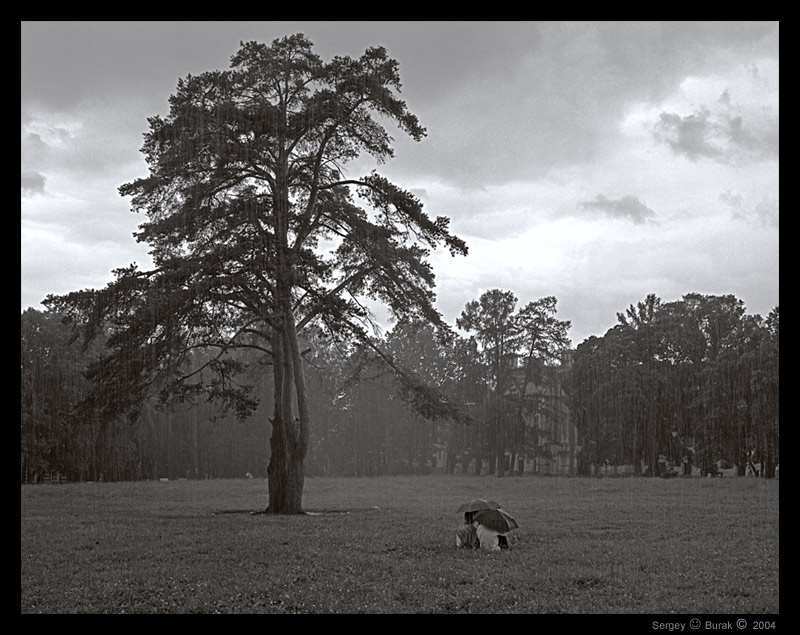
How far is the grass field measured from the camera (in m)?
12.0

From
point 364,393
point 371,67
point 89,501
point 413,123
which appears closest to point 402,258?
point 413,123

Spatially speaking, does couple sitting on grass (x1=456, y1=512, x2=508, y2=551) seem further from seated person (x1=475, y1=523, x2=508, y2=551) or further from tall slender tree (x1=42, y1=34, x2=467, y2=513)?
tall slender tree (x1=42, y1=34, x2=467, y2=513)

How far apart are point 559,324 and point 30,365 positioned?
4447 centimetres

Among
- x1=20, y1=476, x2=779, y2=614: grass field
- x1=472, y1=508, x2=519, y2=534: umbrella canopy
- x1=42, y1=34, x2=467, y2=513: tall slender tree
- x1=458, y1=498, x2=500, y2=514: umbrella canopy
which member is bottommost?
x1=20, y1=476, x2=779, y2=614: grass field

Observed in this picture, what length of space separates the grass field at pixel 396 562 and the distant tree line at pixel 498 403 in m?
24.7

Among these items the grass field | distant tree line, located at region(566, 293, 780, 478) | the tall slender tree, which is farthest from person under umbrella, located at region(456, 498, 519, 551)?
distant tree line, located at region(566, 293, 780, 478)

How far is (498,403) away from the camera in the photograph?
75250mm

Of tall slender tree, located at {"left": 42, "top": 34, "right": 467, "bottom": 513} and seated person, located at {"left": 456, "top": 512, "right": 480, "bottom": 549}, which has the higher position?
tall slender tree, located at {"left": 42, "top": 34, "right": 467, "bottom": 513}

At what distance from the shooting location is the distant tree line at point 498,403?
59656 mm

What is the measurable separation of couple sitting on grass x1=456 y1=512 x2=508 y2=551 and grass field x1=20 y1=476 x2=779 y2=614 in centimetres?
32

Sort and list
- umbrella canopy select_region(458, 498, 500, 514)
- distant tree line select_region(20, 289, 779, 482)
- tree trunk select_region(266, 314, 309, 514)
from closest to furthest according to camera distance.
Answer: umbrella canopy select_region(458, 498, 500, 514) → tree trunk select_region(266, 314, 309, 514) → distant tree line select_region(20, 289, 779, 482)

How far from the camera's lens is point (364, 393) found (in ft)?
285

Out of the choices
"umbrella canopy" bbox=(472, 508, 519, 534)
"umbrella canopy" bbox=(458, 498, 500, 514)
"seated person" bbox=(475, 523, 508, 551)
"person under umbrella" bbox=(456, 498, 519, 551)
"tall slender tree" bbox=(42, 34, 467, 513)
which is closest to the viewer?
"seated person" bbox=(475, 523, 508, 551)
